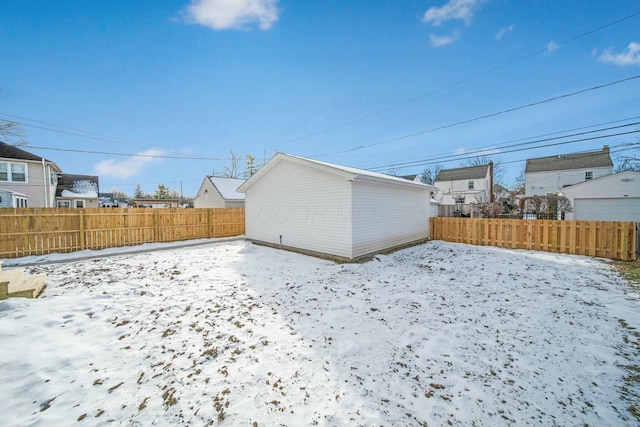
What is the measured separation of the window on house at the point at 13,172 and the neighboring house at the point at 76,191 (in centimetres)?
551

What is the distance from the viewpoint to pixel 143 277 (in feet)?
21.3

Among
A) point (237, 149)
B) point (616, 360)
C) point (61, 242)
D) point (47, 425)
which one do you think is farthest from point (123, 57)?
point (237, 149)

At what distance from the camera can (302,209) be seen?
32.4 ft

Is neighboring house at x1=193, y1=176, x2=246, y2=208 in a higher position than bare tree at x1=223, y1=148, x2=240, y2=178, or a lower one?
lower

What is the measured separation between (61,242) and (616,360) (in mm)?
15422

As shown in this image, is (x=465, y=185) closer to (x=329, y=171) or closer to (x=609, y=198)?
(x=609, y=198)

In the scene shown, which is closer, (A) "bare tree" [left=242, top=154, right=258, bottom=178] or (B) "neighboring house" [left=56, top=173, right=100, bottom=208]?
(B) "neighboring house" [left=56, top=173, right=100, bottom=208]

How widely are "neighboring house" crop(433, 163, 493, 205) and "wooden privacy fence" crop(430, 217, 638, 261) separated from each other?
2074 cm

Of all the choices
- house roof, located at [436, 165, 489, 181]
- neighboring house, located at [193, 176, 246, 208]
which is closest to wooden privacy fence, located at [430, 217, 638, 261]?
neighboring house, located at [193, 176, 246, 208]

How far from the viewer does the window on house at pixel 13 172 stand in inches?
732

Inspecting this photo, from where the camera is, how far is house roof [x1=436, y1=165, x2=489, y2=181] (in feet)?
101

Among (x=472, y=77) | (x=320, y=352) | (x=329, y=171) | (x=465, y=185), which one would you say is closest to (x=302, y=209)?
(x=329, y=171)

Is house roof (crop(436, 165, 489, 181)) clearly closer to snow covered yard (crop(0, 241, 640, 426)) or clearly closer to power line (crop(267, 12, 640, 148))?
power line (crop(267, 12, 640, 148))

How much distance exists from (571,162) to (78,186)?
56757 mm
